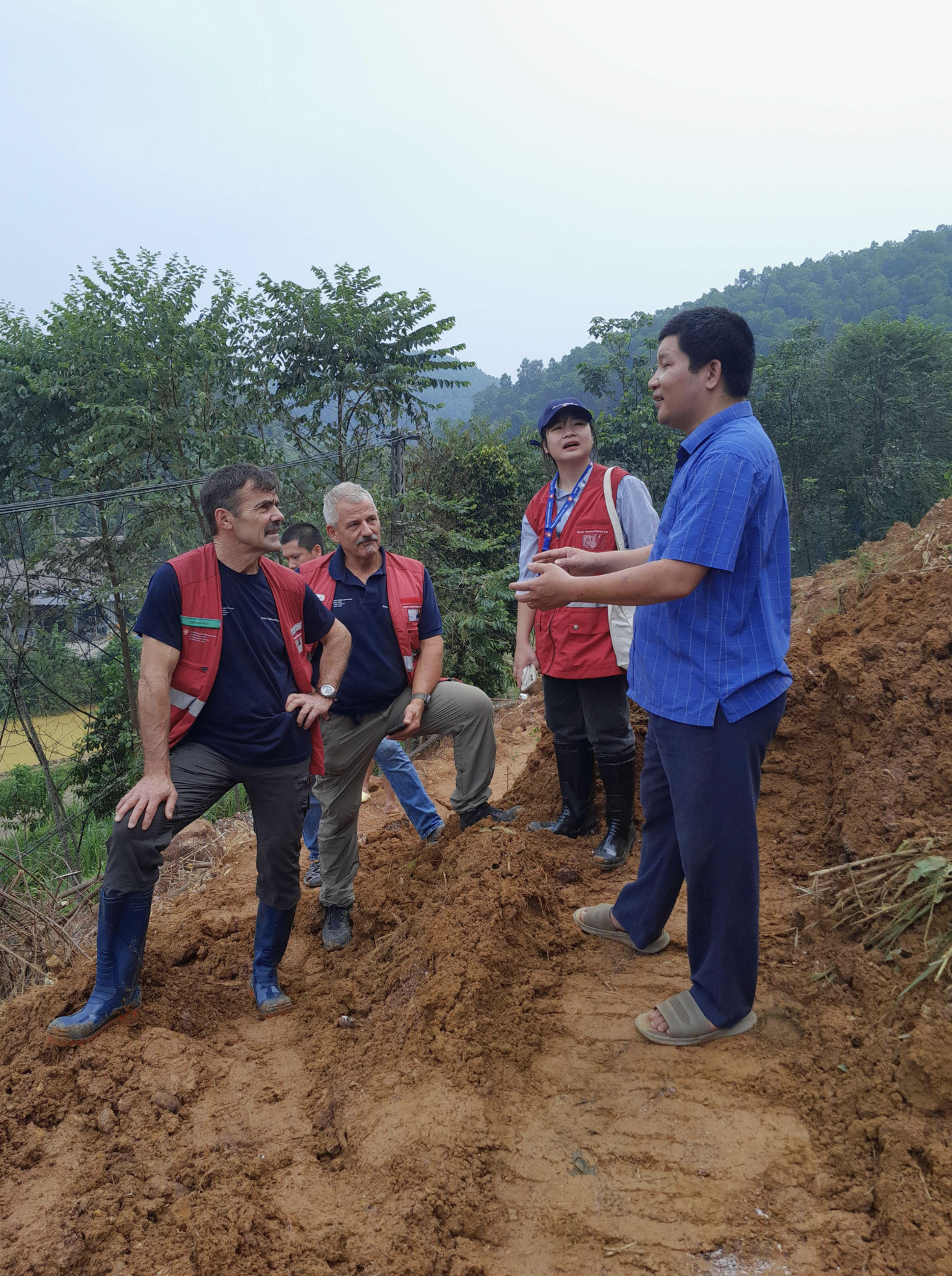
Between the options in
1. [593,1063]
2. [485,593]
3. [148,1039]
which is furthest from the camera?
[485,593]

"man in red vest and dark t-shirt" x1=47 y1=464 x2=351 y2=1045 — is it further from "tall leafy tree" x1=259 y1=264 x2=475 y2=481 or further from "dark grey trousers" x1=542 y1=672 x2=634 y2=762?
"tall leafy tree" x1=259 y1=264 x2=475 y2=481

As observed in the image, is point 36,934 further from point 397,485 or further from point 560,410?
point 397,485

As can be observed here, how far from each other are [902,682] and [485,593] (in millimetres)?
9580

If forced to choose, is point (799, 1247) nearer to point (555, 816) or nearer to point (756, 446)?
point (756, 446)

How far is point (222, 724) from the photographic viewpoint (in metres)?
2.78

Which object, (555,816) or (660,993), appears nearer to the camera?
(660,993)

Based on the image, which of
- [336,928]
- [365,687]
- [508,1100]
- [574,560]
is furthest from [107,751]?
[574,560]

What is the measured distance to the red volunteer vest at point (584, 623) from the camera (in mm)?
3459

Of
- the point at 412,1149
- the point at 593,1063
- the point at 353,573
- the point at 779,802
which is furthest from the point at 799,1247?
the point at 353,573

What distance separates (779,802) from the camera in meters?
3.86

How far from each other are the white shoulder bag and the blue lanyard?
0.12m

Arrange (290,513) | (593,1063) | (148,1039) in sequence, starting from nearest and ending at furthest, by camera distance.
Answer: (593,1063), (148,1039), (290,513)

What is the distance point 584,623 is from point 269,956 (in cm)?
185

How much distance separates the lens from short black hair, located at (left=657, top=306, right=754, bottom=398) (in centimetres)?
220
